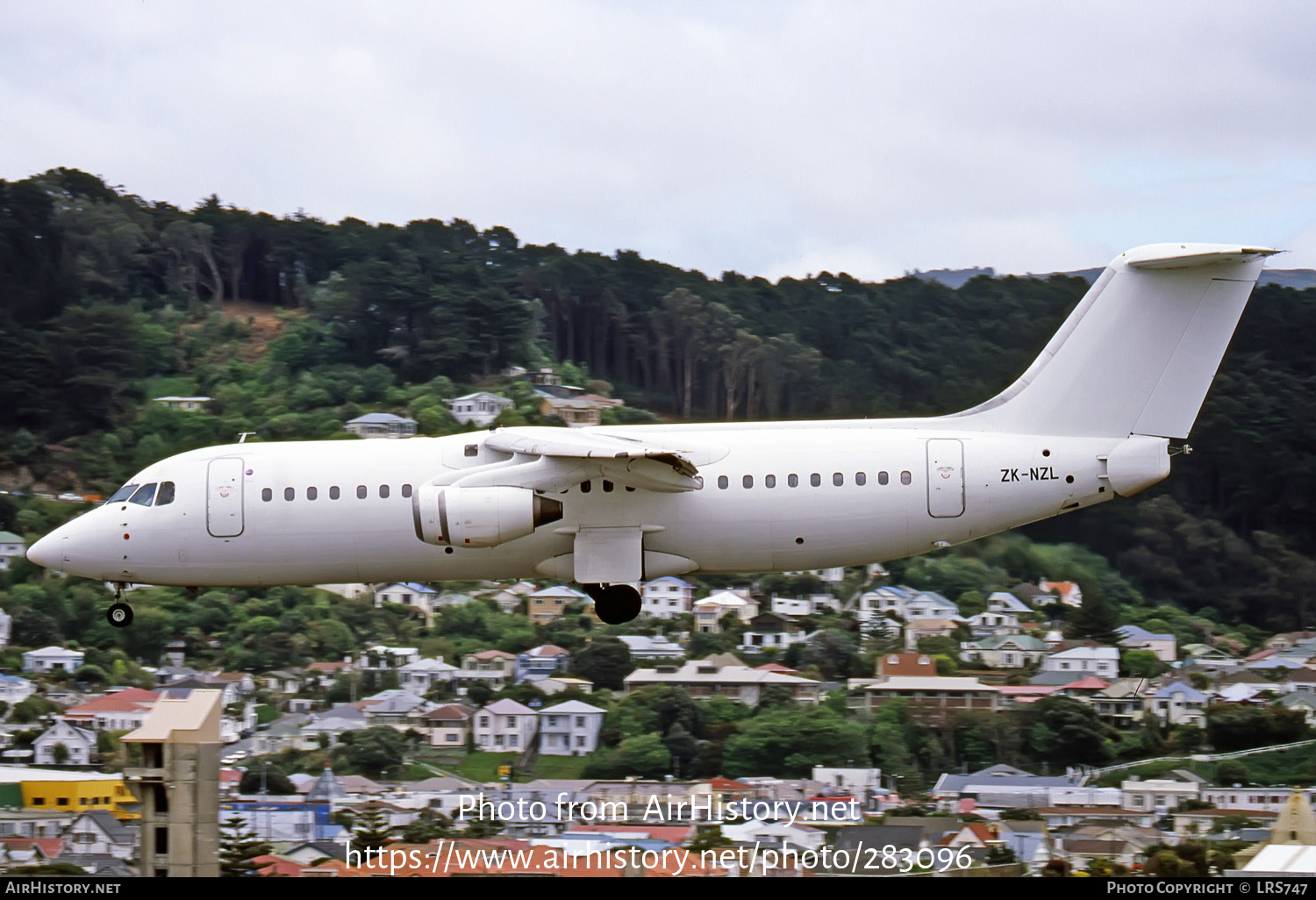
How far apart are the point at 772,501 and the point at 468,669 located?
28795 millimetres

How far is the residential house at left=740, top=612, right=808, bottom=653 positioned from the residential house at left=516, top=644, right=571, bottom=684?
20.3 feet

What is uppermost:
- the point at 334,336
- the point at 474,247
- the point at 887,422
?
the point at 474,247

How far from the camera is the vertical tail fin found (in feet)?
72.8

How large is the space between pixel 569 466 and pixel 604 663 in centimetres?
2519

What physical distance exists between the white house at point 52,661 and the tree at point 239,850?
2684 centimetres

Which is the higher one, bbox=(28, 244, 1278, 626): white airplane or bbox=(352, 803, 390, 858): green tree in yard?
bbox=(28, 244, 1278, 626): white airplane

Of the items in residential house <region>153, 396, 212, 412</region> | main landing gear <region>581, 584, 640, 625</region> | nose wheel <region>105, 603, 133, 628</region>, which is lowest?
nose wheel <region>105, 603, 133, 628</region>

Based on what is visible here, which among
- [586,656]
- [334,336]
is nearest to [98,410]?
[334,336]

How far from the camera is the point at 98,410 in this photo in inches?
2849

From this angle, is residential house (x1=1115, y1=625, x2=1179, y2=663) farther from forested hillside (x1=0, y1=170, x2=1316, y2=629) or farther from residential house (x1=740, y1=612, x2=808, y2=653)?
residential house (x1=740, y1=612, x2=808, y2=653)

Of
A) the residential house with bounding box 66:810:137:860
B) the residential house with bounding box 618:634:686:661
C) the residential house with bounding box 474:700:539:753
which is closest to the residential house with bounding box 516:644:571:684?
the residential house with bounding box 618:634:686:661

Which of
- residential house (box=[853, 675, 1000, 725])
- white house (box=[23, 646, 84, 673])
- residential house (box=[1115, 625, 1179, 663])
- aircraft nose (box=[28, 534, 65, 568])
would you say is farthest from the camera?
residential house (box=[1115, 625, 1179, 663])

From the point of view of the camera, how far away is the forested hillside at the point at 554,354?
63094 millimetres

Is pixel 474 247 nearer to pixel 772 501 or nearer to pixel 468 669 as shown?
pixel 468 669
